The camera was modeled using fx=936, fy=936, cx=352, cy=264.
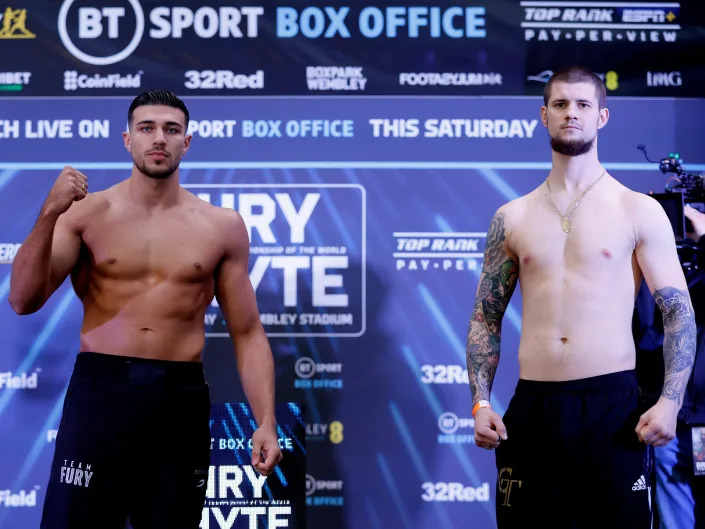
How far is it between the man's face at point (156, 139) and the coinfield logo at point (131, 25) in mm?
1371

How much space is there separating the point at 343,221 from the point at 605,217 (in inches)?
65.0

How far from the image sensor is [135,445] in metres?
2.86

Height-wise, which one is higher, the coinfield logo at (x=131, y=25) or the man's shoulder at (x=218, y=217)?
the coinfield logo at (x=131, y=25)

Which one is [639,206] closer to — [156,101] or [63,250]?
[156,101]

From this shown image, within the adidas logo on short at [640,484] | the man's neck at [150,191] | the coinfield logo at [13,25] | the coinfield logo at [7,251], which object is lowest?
the adidas logo on short at [640,484]

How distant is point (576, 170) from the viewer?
3.01m

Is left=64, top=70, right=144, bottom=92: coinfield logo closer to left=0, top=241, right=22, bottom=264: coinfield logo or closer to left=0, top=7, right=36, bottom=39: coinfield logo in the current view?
left=0, top=7, right=36, bottom=39: coinfield logo

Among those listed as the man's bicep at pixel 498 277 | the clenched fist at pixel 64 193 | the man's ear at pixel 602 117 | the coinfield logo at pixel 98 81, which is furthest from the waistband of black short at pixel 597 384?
the coinfield logo at pixel 98 81

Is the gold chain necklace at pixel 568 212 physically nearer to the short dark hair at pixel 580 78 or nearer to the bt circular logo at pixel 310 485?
the short dark hair at pixel 580 78

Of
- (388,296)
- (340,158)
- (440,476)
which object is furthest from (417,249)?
(440,476)

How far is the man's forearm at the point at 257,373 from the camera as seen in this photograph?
308 cm

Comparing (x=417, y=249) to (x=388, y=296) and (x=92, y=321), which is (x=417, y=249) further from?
(x=92, y=321)

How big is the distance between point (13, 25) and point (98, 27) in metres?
0.39

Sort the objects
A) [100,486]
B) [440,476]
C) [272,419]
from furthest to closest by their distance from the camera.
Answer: [440,476] < [272,419] < [100,486]
